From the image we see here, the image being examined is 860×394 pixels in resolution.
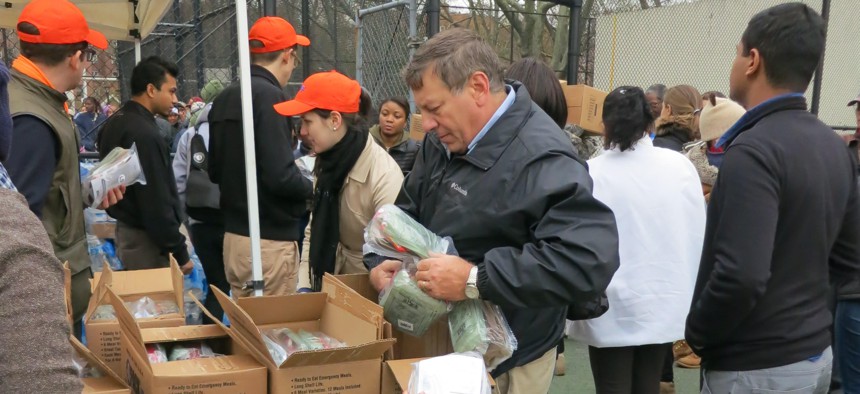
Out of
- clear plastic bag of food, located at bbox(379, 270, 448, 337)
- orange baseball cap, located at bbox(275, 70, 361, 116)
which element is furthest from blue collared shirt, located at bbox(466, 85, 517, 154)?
orange baseball cap, located at bbox(275, 70, 361, 116)

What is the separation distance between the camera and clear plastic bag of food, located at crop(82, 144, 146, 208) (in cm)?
316

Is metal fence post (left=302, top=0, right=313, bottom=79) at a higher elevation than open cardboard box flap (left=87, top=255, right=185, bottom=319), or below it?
higher

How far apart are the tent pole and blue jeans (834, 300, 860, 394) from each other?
8.53 feet

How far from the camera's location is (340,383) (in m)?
1.92

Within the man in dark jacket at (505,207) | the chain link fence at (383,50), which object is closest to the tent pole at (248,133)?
the man in dark jacket at (505,207)

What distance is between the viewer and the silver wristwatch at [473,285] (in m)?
1.79

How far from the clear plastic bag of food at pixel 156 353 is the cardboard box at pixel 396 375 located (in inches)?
26.9

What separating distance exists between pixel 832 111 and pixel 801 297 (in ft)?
26.0

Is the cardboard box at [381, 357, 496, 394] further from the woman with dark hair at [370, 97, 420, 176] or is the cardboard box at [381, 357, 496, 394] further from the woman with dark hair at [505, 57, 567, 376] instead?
the woman with dark hair at [370, 97, 420, 176]

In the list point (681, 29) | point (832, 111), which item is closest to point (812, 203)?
point (681, 29)

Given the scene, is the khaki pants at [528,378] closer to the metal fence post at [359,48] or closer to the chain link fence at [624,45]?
the metal fence post at [359,48]

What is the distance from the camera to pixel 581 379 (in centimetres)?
459

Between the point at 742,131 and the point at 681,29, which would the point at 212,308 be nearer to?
the point at 742,131

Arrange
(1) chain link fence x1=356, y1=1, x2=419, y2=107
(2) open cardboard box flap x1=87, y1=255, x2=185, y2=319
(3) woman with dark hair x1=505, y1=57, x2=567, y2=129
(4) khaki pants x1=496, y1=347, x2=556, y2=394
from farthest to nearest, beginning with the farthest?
(1) chain link fence x1=356, y1=1, x2=419, y2=107
(3) woman with dark hair x1=505, y1=57, x2=567, y2=129
(2) open cardboard box flap x1=87, y1=255, x2=185, y2=319
(4) khaki pants x1=496, y1=347, x2=556, y2=394
